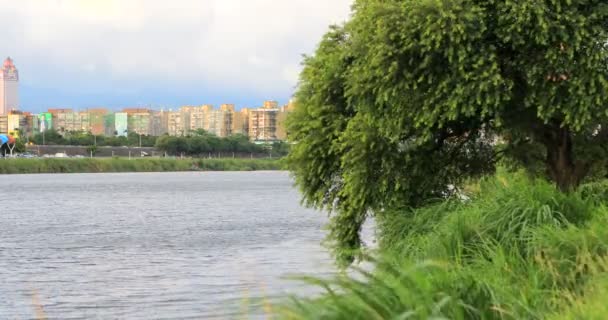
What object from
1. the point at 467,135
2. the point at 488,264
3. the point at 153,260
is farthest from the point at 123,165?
the point at 488,264

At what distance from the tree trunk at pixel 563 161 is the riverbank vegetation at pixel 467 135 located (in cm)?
3

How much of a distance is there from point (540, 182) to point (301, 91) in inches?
229

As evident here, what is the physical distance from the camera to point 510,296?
8.37 meters

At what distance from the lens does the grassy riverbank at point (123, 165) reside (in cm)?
16388

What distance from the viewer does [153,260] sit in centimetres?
3231

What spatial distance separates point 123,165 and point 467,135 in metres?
157

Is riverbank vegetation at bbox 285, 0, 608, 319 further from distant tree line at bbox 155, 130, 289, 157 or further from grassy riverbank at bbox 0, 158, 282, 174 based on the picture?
distant tree line at bbox 155, 130, 289, 157

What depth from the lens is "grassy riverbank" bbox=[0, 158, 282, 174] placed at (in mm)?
163875

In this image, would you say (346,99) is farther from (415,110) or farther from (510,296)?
(510,296)

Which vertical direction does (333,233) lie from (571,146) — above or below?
below

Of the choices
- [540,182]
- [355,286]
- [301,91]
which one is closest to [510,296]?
[355,286]

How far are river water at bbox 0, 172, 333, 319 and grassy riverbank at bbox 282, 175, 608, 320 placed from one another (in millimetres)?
740

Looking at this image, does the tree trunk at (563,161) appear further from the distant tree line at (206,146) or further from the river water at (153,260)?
the distant tree line at (206,146)

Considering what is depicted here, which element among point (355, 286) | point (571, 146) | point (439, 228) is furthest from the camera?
point (571, 146)
